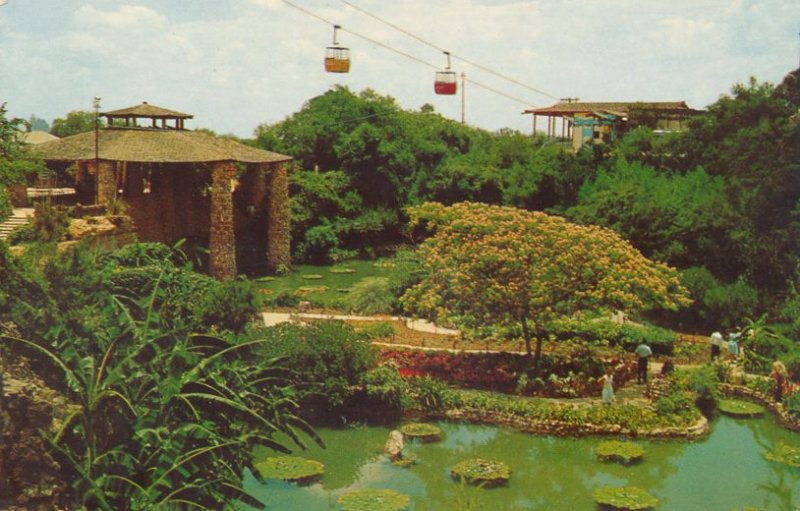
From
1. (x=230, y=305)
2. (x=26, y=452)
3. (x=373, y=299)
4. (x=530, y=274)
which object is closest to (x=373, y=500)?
(x=230, y=305)

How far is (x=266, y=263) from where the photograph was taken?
3753cm

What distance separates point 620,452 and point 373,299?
13.8 metres

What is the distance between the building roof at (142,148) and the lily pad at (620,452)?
66.2 ft

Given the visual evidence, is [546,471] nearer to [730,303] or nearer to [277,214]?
[730,303]

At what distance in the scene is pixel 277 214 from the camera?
37.6 metres

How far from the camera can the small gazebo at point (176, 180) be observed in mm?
31047

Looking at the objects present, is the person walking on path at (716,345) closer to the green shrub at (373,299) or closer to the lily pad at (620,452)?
the lily pad at (620,452)

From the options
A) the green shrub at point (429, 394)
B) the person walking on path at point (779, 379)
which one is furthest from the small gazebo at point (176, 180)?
the person walking on path at point (779, 379)

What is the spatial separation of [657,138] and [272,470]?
100 feet

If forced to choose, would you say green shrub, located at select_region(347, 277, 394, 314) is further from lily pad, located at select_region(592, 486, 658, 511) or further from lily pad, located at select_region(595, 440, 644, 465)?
lily pad, located at select_region(592, 486, 658, 511)

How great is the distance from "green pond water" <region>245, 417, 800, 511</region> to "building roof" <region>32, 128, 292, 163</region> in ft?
54.5

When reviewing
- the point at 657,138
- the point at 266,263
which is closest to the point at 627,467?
the point at 266,263

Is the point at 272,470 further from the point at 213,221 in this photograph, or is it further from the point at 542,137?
the point at 542,137

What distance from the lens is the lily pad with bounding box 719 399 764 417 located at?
1892 cm
